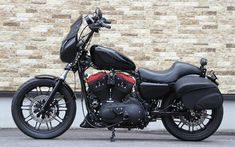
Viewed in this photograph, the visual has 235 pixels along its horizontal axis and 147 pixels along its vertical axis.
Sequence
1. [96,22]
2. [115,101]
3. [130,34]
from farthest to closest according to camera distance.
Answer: [130,34] < [115,101] < [96,22]

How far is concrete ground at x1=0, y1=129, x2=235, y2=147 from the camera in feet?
20.6

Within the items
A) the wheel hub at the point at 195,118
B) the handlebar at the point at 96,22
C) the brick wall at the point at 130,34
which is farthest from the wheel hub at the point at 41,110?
the brick wall at the point at 130,34

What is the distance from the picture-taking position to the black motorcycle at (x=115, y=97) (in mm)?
6625

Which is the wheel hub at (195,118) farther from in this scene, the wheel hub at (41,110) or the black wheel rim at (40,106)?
the wheel hub at (41,110)

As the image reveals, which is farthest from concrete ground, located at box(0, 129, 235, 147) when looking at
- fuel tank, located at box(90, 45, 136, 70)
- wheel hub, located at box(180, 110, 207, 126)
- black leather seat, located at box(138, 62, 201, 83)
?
fuel tank, located at box(90, 45, 136, 70)

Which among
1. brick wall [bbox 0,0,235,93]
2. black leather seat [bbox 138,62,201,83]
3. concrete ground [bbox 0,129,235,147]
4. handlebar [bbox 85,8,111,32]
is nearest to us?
concrete ground [bbox 0,129,235,147]

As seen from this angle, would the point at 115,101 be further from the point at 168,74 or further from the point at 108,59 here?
the point at 168,74

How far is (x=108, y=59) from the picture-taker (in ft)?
21.7

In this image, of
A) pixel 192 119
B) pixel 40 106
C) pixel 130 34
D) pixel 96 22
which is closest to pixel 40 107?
pixel 40 106

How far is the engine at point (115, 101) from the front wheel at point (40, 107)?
1.01 feet

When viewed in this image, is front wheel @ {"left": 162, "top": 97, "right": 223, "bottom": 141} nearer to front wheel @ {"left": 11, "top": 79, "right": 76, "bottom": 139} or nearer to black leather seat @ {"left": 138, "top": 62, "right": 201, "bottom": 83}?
black leather seat @ {"left": 138, "top": 62, "right": 201, "bottom": 83}

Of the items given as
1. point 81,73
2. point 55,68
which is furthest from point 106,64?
point 55,68

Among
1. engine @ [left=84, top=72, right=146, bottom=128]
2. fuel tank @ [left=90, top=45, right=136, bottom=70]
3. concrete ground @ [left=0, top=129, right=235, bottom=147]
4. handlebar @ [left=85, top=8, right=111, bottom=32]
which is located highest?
handlebar @ [left=85, top=8, right=111, bottom=32]

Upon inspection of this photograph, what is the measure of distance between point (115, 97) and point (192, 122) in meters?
0.95
